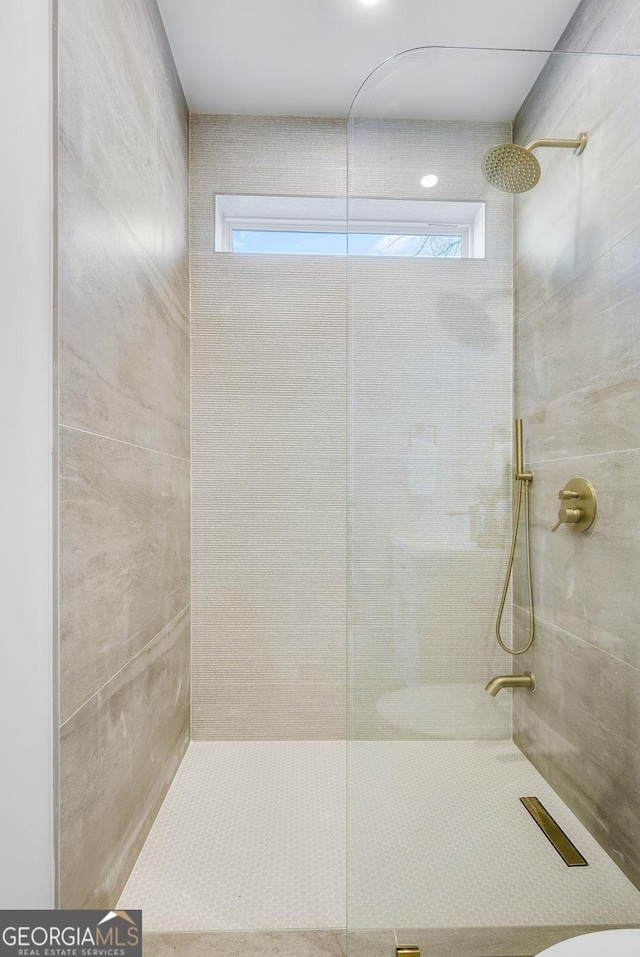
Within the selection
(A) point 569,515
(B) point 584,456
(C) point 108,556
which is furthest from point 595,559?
(C) point 108,556

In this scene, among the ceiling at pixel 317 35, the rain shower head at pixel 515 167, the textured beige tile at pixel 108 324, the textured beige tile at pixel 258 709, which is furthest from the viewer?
the textured beige tile at pixel 258 709

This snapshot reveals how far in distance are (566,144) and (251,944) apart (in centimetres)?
196

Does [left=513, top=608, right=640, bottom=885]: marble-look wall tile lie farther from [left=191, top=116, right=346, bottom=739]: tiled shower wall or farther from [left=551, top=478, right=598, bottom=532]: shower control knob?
[left=191, top=116, right=346, bottom=739]: tiled shower wall

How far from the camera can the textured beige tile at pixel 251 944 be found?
1.25 meters

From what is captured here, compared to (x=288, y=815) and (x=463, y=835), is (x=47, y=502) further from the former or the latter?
(x=288, y=815)

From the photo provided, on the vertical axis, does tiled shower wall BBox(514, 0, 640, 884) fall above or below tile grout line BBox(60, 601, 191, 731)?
above

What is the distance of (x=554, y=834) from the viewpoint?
1200mm

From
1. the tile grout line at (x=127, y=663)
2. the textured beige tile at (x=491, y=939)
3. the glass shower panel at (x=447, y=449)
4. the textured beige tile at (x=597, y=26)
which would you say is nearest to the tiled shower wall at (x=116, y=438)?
the tile grout line at (x=127, y=663)

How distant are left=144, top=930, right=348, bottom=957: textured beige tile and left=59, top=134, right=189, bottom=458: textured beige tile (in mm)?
1198

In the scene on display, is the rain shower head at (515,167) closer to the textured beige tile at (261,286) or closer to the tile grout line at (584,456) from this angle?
the tile grout line at (584,456)

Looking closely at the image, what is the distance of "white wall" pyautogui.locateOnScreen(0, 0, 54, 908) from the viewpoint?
95 centimetres

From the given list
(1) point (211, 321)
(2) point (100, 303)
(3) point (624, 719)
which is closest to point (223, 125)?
(1) point (211, 321)

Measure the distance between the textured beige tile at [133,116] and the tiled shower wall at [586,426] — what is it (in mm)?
977

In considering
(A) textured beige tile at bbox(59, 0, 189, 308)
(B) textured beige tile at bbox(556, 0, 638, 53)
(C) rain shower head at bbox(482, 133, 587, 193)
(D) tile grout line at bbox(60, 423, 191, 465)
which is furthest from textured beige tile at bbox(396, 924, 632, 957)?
(B) textured beige tile at bbox(556, 0, 638, 53)
